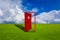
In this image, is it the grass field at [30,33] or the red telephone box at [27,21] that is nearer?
the grass field at [30,33]

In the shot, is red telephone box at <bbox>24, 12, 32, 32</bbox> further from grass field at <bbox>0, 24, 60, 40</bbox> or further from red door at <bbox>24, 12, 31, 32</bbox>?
grass field at <bbox>0, 24, 60, 40</bbox>

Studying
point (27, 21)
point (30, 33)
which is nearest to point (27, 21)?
point (27, 21)

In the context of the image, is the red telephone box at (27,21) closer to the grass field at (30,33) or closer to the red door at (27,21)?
the red door at (27,21)

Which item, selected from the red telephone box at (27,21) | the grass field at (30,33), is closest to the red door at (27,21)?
the red telephone box at (27,21)

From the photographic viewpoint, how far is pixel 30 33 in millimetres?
6523

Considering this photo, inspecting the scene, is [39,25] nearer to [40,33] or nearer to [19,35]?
[40,33]

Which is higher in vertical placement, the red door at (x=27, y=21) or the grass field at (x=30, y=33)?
the red door at (x=27, y=21)

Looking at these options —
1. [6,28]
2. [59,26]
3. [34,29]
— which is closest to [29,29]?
[34,29]

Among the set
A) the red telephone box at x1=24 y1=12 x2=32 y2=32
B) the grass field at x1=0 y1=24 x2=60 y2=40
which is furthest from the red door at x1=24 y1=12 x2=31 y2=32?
the grass field at x1=0 y1=24 x2=60 y2=40

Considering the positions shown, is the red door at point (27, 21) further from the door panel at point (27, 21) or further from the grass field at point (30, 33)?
the grass field at point (30, 33)

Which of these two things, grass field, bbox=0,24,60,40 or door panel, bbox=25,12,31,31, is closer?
grass field, bbox=0,24,60,40

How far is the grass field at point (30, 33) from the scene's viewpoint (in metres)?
6.14

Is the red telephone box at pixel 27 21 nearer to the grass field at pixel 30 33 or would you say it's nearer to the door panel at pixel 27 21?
the door panel at pixel 27 21

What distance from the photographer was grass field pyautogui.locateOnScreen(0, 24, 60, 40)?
6.14m
